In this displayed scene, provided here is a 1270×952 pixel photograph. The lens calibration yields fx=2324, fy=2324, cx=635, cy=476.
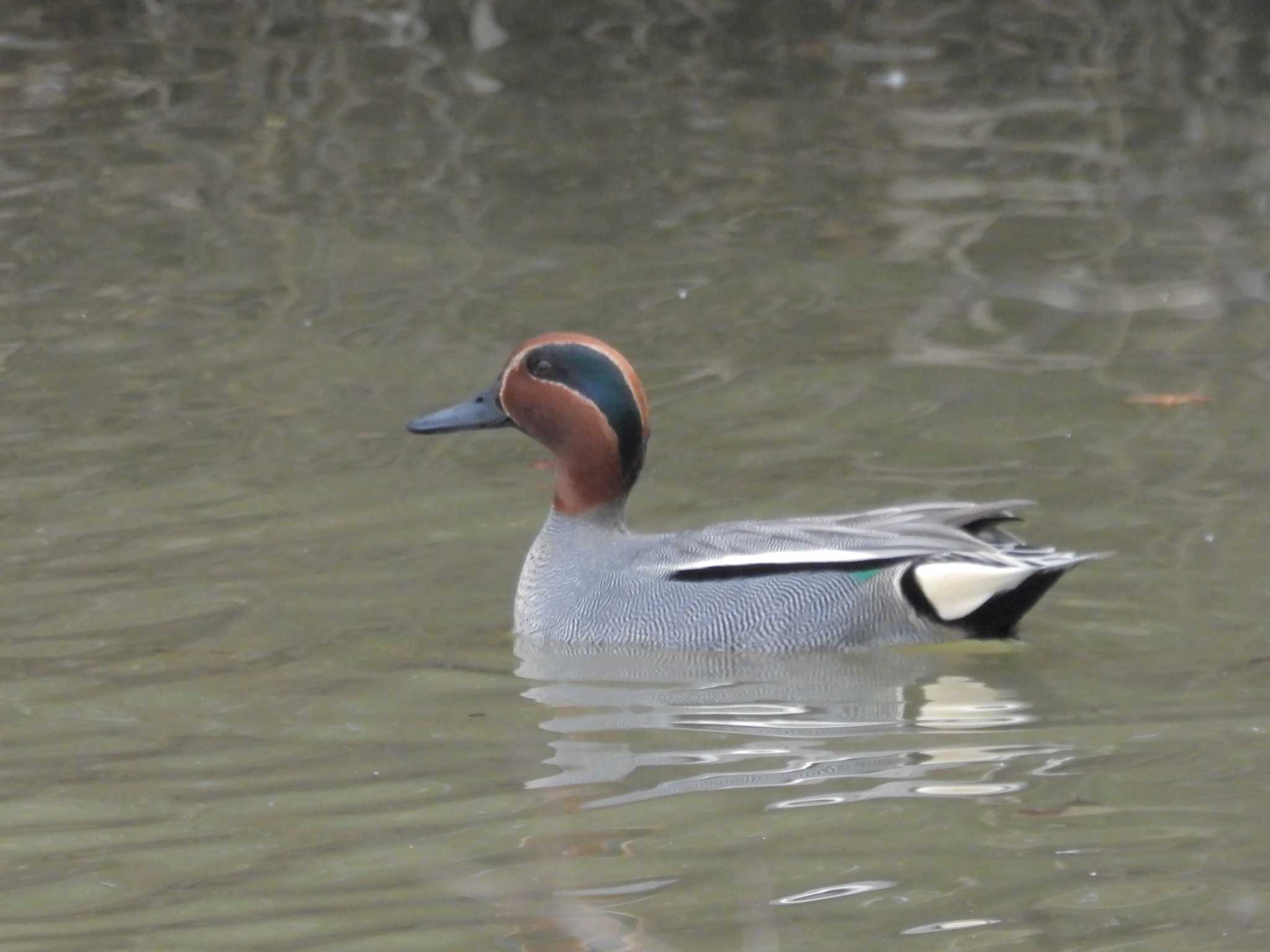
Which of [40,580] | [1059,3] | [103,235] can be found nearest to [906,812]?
[40,580]

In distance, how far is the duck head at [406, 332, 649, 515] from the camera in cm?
669

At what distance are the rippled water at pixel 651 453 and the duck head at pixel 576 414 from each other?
426mm

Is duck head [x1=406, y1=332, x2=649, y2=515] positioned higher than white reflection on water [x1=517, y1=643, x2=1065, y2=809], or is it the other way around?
duck head [x1=406, y1=332, x2=649, y2=515]

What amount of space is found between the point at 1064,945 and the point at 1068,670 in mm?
2022

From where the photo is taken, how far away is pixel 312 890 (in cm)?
436

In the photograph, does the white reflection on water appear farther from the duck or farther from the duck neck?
the duck neck

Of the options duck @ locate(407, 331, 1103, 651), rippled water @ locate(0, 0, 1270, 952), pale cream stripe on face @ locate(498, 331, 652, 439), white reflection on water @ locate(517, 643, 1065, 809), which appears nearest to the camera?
rippled water @ locate(0, 0, 1270, 952)

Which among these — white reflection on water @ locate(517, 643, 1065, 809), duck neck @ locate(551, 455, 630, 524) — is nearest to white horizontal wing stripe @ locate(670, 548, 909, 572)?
white reflection on water @ locate(517, 643, 1065, 809)

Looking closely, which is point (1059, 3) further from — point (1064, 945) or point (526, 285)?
point (1064, 945)

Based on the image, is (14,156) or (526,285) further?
(14,156)

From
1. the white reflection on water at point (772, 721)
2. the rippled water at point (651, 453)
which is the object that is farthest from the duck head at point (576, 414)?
the white reflection on water at point (772, 721)

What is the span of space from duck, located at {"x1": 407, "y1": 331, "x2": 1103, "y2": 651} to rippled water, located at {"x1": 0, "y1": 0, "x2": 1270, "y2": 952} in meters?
0.13

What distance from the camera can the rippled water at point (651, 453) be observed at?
446cm

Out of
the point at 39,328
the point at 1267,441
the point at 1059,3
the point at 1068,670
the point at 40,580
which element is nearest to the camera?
the point at 1068,670
